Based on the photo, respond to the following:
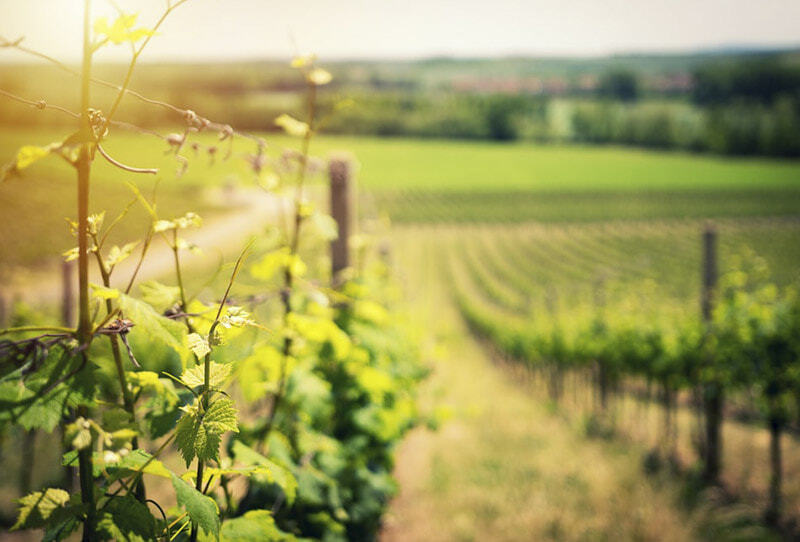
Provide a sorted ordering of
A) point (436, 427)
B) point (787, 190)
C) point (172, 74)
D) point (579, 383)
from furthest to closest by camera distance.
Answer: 1. point (172, 74)
2. point (787, 190)
3. point (579, 383)
4. point (436, 427)

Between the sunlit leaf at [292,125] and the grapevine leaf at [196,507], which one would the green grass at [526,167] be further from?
the grapevine leaf at [196,507]

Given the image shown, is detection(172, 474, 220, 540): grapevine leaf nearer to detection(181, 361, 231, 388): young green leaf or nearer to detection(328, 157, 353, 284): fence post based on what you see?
detection(181, 361, 231, 388): young green leaf

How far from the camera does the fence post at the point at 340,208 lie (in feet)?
8.58

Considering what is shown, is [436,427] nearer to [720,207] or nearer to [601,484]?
[601,484]

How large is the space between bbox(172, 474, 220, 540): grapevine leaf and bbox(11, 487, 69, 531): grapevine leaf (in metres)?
0.16

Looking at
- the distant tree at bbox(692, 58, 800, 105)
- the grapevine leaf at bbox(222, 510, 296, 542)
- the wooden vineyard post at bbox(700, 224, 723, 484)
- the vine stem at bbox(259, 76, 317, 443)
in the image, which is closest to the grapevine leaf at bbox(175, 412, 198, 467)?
the grapevine leaf at bbox(222, 510, 296, 542)

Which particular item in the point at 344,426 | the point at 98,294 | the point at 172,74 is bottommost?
the point at 344,426

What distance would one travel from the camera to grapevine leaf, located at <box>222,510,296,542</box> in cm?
109

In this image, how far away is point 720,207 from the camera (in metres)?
56.3

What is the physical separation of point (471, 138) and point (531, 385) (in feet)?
299

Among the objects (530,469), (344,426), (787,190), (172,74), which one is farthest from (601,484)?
(172,74)

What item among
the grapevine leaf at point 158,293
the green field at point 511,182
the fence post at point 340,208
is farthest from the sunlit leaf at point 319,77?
the green field at point 511,182

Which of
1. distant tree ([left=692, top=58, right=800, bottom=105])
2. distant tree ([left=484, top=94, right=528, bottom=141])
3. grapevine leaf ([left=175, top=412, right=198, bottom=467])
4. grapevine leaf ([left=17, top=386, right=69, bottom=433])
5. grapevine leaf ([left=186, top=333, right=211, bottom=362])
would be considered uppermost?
distant tree ([left=692, top=58, right=800, bottom=105])

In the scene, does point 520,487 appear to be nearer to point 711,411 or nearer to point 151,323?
point 711,411
